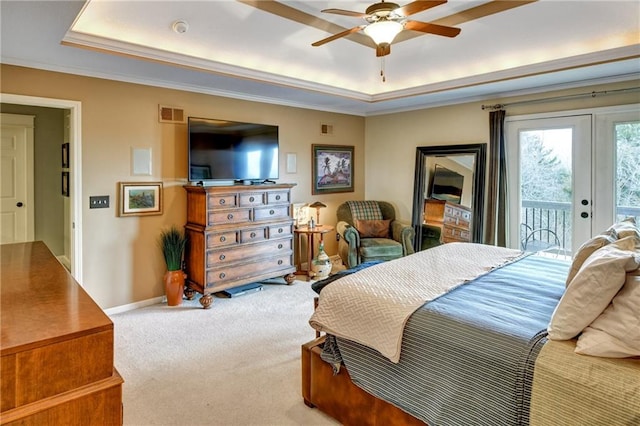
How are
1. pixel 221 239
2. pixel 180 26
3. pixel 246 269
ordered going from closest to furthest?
pixel 180 26
pixel 221 239
pixel 246 269

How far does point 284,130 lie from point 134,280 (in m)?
2.73

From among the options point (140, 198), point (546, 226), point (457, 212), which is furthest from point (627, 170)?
point (140, 198)

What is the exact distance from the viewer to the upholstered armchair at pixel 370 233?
5.15 metres

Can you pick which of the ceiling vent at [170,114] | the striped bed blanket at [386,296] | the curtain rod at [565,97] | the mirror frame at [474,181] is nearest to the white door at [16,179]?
the ceiling vent at [170,114]

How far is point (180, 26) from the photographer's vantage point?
3326mm

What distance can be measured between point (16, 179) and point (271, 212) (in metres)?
3.66

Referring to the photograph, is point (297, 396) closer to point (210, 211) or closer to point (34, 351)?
point (34, 351)

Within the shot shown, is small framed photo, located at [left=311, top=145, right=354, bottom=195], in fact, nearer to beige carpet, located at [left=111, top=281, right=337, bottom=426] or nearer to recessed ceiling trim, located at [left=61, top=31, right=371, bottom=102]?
recessed ceiling trim, located at [left=61, top=31, right=371, bottom=102]

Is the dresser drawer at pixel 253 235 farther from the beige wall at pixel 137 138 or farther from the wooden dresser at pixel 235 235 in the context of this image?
the beige wall at pixel 137 138

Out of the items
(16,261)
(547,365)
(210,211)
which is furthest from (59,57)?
(547,365)

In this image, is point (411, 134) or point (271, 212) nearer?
point (271, 212)

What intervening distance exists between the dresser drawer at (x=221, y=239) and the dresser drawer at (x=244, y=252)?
0.06 meters

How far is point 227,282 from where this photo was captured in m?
4.27

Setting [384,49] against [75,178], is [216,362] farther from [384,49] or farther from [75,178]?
[384,49]
